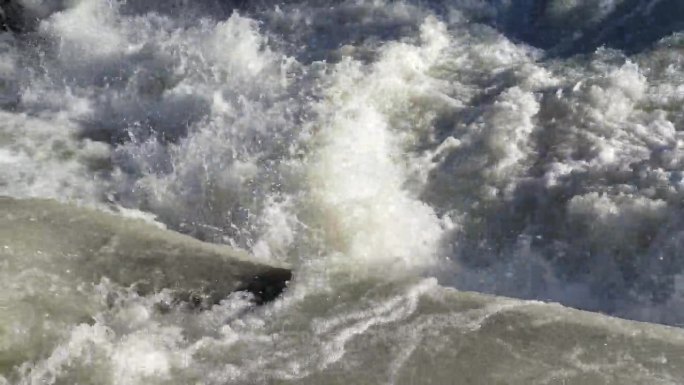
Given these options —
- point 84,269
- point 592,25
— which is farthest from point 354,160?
point 592,25

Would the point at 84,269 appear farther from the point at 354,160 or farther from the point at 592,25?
the point at 592,25

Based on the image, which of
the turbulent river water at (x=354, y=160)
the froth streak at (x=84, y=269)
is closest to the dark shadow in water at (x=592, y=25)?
the turbulent river water at (x=354, y=160)

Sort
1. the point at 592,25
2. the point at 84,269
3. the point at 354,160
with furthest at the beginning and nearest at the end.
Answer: the point at 592,25 < the point at 354,160 < the point at 84,269

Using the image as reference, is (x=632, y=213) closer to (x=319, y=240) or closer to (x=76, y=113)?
(x=319, y=240)

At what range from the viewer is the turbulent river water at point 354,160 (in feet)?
11.2

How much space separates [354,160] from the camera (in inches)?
204

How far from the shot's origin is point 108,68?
21.9 feet

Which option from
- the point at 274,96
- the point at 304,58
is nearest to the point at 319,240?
the point at 274,96

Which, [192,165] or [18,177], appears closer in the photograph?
[18,177]

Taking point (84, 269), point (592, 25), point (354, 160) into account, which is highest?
point (592, 25)

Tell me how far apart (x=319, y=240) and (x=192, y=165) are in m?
1.18

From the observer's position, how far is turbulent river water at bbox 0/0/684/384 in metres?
3.41

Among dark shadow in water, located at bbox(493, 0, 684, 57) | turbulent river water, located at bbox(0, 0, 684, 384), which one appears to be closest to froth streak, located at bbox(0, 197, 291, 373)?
turbulent river water, located at bbox(0, 0, 684, 384)

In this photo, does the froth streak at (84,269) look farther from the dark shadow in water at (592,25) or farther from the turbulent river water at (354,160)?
the dark shadow in water at (592,25)
